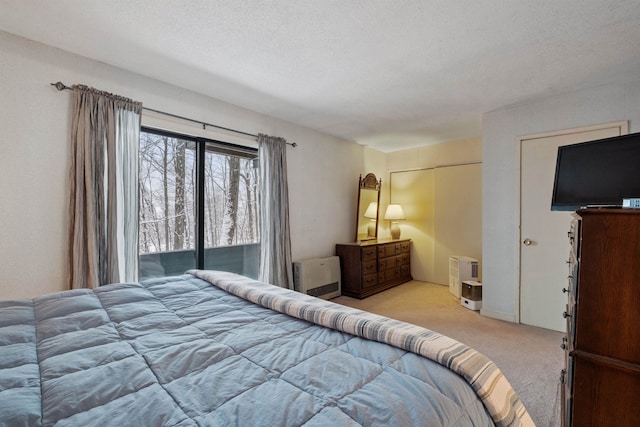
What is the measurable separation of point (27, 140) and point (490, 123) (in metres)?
4.27

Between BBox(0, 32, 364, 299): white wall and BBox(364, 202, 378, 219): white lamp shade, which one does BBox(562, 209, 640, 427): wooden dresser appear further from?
BBox(364, 202, 378, 219): white lamp shade

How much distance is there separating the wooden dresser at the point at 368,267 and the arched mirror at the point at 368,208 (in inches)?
17.8

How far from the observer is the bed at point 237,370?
68 cm

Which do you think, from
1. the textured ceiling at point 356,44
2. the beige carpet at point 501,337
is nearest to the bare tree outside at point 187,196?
the textured ceiling at point 356,44

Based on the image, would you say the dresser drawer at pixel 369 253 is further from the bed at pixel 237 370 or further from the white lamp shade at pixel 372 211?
the bed at pixel 237 370

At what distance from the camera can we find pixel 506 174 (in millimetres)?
3234

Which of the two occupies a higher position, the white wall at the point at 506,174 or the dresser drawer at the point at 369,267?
the white wall at the point at 506,174

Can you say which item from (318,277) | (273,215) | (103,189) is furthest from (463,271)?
(103,189)

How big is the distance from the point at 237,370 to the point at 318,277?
307 cm

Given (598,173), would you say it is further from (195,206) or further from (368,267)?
(195,206)

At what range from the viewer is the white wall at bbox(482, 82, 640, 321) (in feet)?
9.41

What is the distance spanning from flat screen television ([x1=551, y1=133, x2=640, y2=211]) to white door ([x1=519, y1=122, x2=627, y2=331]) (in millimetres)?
1698

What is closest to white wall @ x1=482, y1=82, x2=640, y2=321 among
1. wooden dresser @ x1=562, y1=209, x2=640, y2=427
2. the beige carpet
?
the beige carpet

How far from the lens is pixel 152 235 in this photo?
109 inches
